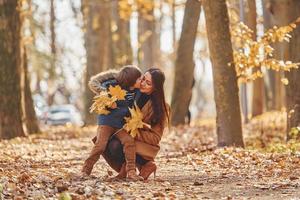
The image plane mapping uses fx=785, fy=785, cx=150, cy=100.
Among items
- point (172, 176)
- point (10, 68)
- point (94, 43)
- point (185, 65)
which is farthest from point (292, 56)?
point (94, 43)

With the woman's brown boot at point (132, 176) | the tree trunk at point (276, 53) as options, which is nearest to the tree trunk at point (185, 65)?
the tree trunk at point (276, 53)

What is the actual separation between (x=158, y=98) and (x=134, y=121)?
48 centimetres

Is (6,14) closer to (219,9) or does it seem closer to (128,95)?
(219,9)

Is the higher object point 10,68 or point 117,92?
point 10,68

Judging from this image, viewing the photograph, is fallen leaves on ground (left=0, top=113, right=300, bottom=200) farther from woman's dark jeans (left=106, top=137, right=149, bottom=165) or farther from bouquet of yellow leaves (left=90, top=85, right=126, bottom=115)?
bouquet of yellow leaves (left=90, top=85, right=126, bottom=115)

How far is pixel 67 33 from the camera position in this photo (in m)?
52.2

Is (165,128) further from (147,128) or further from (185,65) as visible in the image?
(185,65)

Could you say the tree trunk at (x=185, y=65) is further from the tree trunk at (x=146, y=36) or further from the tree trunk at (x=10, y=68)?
the tree trunk at (x=146, y=36)

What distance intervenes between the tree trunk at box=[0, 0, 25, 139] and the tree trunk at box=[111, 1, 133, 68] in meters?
15.1

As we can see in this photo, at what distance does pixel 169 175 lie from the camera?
436 inches

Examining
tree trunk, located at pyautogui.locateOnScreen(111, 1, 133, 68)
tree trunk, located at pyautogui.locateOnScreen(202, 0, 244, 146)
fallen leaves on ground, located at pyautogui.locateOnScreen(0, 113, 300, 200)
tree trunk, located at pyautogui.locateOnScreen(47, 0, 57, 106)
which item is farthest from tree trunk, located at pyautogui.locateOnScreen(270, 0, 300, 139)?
tree trunk, located at pyautogui.locateOnScreen(111, 1, 133, 68)

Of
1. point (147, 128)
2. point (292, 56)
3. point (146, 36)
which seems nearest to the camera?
point (147, 128)

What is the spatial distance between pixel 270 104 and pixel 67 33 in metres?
17.8

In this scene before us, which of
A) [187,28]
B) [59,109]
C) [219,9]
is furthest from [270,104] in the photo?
[219,9]
